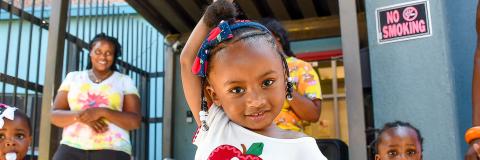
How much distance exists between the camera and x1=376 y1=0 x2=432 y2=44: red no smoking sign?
3.16m

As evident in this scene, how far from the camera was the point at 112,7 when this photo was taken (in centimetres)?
537

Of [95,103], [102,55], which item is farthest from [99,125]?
[102,55]

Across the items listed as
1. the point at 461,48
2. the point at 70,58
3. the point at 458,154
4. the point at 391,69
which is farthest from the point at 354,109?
the point at 70,58

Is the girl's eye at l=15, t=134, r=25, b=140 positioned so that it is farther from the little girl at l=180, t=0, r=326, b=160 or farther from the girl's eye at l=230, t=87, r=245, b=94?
the girl's eye at l=230, t=87, r=245, b=94

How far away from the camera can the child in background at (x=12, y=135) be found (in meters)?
3.37

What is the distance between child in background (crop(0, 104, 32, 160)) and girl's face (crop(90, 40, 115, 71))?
0.68 m

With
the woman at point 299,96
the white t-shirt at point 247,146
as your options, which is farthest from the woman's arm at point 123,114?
the white t-shirt at point 247,146

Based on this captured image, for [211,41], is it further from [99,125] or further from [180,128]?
[180,128]

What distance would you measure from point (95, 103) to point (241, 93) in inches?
91.6

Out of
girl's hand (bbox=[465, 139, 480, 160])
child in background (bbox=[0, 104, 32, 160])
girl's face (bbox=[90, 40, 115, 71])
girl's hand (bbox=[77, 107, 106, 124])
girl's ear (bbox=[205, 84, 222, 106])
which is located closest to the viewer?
girl's ear (bbox=[205, 84, 222, 106])

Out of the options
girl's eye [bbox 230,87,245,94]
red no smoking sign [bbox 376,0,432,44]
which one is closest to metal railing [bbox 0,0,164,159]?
red no smoking sign [bbox 376,0,432,44]

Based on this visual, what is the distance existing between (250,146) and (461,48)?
210 centimetres

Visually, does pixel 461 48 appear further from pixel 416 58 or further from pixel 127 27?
pixel 127 27

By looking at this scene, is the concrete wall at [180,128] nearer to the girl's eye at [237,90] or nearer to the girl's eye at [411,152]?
the girl's eye at [411,152]
